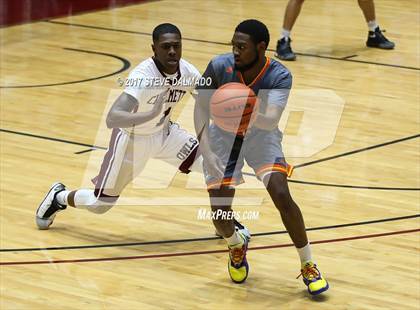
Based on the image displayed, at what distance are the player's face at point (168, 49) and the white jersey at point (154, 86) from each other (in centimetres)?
12

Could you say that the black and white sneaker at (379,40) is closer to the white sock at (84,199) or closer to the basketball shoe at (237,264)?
the white sock at (84,199)

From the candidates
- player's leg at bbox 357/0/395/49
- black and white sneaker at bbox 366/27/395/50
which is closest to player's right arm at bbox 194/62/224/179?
player's leg at bbox 357/0/395/49

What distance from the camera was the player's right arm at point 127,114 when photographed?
6.67 m

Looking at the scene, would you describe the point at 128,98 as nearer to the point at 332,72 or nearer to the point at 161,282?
the point at 161,282

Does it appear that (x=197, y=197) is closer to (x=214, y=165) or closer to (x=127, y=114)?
(x=127, y=114)

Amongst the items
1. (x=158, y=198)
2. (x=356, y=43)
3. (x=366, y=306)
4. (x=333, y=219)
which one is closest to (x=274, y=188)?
(x=366, y=306)

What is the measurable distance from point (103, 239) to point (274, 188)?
1603 millimetres

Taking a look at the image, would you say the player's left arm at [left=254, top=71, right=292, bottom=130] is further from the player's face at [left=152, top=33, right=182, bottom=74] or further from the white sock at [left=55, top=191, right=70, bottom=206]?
the white sock at [left=55, top=191, right=70, bottom=206]

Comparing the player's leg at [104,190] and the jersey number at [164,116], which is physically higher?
the jersey number at [164,116]

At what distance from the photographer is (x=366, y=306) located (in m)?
6.21

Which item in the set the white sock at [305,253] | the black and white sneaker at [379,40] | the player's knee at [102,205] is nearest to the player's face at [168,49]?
the player's knee at [102,205]

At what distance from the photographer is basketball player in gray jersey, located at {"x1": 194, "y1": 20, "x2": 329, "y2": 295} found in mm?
6262

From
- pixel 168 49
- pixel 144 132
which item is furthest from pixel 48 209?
pixel 168 49

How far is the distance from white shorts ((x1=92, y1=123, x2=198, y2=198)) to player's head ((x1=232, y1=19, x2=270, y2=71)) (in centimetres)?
111
